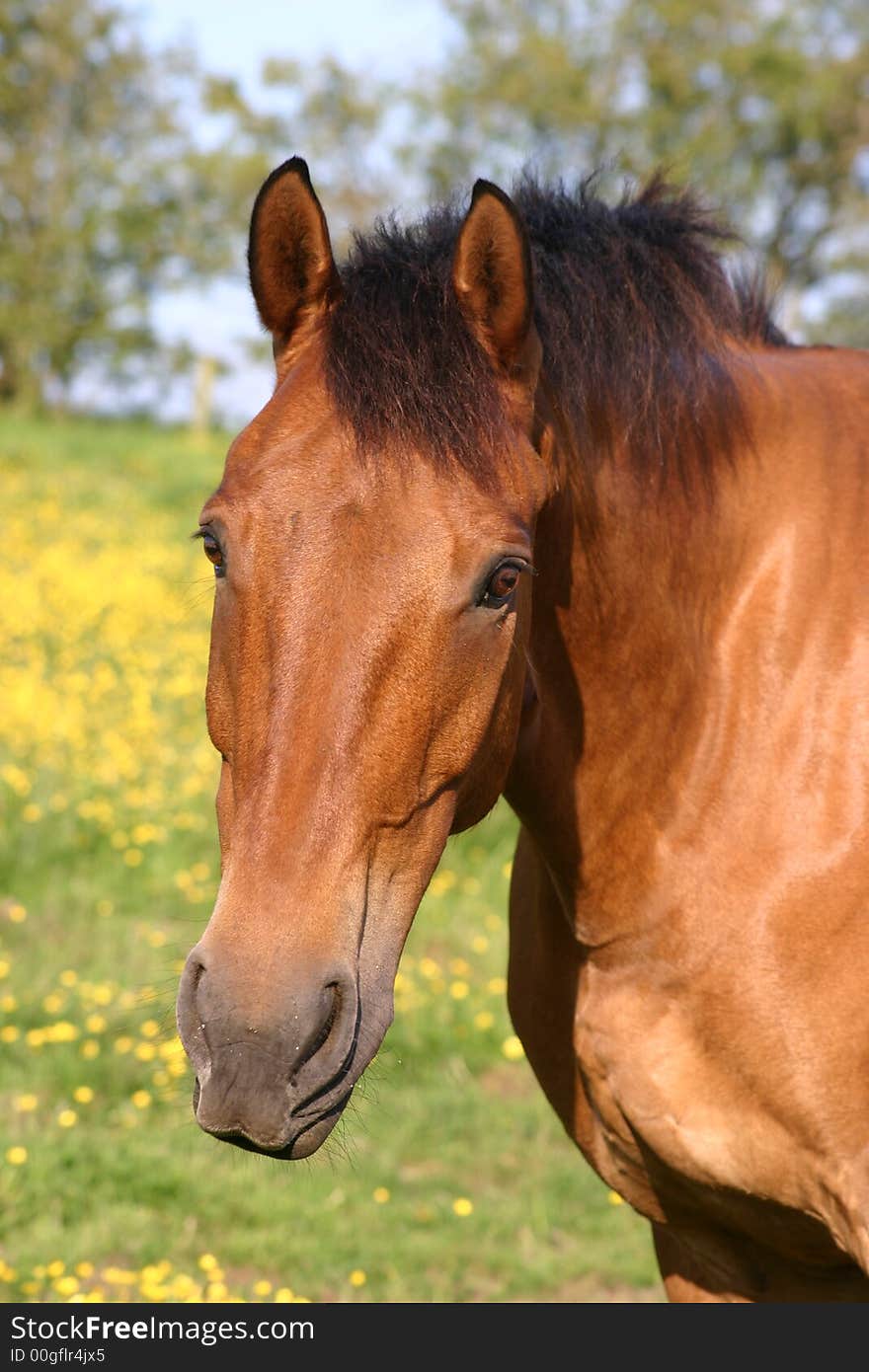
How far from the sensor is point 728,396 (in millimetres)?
2670

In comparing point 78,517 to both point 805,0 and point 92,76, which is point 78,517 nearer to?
point 92,76

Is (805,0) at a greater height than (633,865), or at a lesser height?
greater

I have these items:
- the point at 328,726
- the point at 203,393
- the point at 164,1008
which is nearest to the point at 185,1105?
the point at 164,1008

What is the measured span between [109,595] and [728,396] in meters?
8.86

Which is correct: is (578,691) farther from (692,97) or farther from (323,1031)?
(692,97)

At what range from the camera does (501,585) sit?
2.05 m

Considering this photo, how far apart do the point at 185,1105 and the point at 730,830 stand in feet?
10.5

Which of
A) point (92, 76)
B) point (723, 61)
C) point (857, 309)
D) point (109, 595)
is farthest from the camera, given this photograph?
point (857, 309)

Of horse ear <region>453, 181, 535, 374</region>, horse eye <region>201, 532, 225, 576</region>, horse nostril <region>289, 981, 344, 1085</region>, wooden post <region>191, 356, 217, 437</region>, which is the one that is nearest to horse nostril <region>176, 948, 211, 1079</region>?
horse nostril <region>289, 981, 344, 1085</region>

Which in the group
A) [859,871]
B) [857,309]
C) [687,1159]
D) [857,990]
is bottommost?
[687,1159]

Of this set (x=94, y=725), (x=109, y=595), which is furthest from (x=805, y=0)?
(x=94, y=725)

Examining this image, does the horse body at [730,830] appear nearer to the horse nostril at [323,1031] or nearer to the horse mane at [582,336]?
the horse mane at [582,336]

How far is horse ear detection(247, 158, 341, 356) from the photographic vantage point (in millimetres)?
2266

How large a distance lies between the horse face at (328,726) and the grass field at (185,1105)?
1.35 feet
